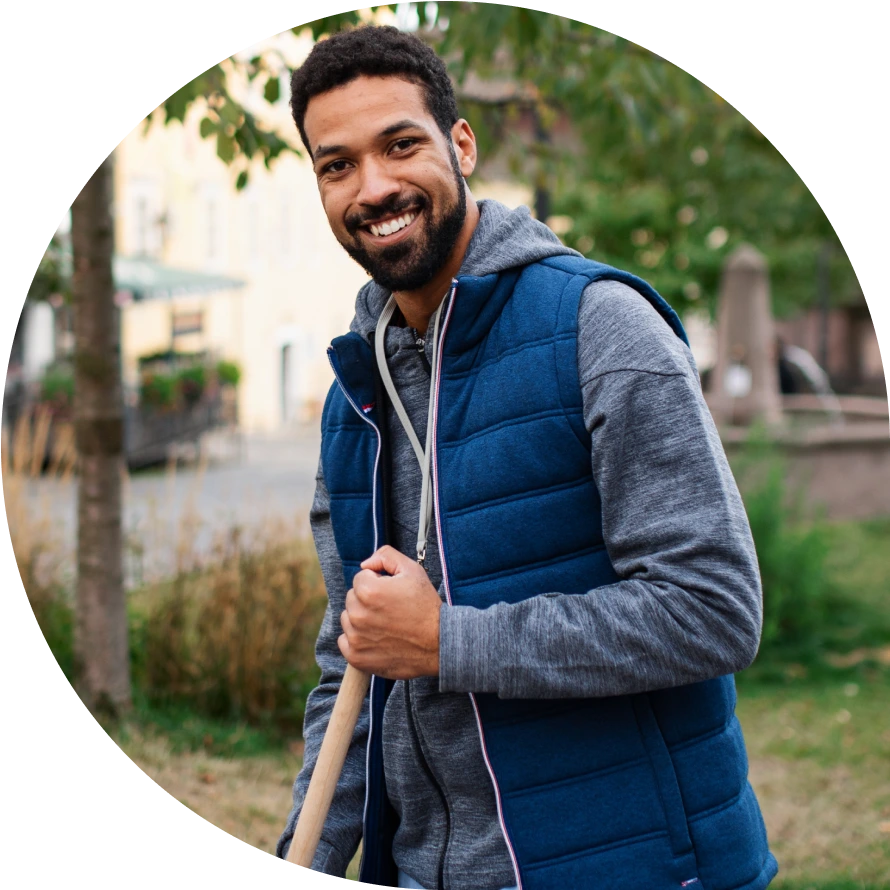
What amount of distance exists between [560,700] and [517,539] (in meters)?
0.23

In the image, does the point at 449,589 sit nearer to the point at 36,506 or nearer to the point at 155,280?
the point at 36,506

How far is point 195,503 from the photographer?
15.5ft

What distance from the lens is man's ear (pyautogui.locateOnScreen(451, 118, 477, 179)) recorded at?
1604 millimetres

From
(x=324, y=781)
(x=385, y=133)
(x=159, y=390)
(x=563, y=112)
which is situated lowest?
(x=324, y=781)

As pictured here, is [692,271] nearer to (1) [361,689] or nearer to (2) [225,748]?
(2) [225,748]

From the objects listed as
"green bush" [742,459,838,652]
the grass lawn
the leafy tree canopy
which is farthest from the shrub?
the leafy tree canopy

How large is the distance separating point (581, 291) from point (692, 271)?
12123mm

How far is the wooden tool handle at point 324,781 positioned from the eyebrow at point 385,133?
0.77m

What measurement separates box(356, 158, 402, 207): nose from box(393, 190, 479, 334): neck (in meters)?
0.14

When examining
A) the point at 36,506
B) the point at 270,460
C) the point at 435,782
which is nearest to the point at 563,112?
the point at 270,460

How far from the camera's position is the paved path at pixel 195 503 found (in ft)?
15.4

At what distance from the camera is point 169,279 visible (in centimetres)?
868

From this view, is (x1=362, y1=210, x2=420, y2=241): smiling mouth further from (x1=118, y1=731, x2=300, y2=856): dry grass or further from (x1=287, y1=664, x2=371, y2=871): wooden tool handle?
(x1=118, y1=731, x2=300, y2=856): dry grass

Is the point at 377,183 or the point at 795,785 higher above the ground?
the point at 377,183
